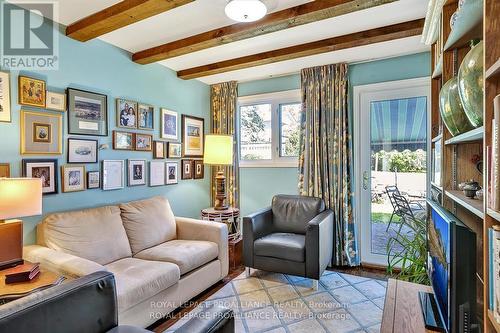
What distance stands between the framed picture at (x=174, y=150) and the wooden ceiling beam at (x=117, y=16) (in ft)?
4.67

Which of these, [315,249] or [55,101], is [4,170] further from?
[315,249]

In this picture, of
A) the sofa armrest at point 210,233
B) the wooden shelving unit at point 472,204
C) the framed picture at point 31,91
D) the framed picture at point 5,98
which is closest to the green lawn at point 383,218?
the sofa armrest at point 210,233

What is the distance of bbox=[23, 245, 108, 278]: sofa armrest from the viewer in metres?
1.71

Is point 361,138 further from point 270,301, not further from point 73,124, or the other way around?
point 73,124

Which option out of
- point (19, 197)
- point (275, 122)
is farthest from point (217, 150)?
point (19, 197)

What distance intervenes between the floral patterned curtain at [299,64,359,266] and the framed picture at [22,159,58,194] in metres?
2.58

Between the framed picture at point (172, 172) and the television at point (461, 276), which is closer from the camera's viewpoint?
the television at point (461, 276)

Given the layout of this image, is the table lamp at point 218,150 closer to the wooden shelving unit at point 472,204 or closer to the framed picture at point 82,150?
the framed picture at point 82,150

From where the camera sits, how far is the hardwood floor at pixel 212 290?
6.98 feet

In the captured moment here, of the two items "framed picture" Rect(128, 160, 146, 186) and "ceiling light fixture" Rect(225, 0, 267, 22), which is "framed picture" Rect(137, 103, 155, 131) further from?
"ceiling light fixture" Rect(225, 0, 267, 22)

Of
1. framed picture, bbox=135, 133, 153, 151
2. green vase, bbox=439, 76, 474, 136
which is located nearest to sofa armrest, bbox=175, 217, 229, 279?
framed picture, bbox=135, 133, 153, 151

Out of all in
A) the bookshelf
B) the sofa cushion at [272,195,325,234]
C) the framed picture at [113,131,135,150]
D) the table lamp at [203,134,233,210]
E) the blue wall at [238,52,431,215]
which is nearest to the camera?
the bookshelf

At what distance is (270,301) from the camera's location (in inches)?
96.7

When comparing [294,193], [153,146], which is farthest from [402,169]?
[153,146]
